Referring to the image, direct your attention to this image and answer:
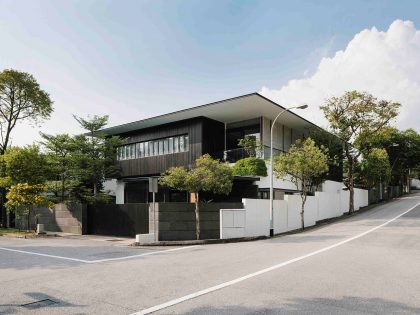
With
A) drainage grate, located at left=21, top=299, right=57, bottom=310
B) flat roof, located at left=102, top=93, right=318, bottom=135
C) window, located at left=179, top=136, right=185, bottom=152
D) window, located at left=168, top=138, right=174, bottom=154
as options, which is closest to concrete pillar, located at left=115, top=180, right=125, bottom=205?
flat roof, located at left=102, top=93, right=318, bottom=135

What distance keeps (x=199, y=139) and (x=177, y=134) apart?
249 cm

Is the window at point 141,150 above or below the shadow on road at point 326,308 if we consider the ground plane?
above

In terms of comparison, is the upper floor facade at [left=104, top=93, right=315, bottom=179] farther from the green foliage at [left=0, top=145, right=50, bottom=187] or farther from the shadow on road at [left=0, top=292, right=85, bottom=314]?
the shadow on road at [left=0, top=292, right=85, bottom=314]

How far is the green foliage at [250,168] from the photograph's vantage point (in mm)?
23906

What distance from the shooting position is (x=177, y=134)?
2898 cm

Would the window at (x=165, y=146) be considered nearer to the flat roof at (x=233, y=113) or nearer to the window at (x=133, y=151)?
the flat roof at (x=233, y=113)

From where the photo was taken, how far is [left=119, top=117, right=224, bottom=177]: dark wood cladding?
27516 millimetres

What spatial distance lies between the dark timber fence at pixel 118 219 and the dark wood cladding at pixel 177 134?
285 inches

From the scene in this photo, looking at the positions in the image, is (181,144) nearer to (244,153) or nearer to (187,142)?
(187,142)

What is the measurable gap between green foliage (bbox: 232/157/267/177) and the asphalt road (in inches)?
436

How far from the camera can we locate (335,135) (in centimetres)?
3344

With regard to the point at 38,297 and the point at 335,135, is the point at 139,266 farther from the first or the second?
the point at 335,135

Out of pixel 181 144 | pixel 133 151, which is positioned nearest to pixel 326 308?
pixel 181 144

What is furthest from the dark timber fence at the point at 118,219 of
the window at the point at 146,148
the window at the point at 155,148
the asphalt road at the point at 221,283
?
the window at the point at 146,148
